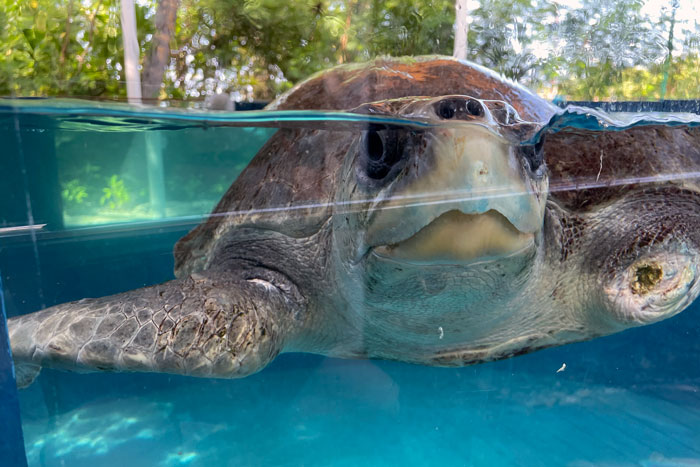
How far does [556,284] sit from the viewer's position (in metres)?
2.18

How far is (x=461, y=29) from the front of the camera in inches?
79.3

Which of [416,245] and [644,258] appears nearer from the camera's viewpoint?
[416,245]

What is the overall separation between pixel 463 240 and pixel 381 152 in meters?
0.39

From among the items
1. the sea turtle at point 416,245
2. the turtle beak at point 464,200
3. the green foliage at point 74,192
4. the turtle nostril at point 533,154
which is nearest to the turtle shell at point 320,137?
the sea turtle at point 416,245

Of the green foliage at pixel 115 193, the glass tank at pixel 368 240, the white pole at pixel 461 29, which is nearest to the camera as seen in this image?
the glass tank at pixel 368 240

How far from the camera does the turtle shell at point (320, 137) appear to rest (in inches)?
78.8

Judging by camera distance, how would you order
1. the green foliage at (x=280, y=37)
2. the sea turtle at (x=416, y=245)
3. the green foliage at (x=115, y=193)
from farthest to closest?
the green foliage at (x=115, y=193), the green foliage at (x=280, y=37), the sea turtle at (x=416, y=245)

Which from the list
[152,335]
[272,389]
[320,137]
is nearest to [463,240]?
[152,335]

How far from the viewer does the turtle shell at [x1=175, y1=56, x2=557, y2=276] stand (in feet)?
6.57

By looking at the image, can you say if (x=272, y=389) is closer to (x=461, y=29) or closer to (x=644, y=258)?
(x=644, y=258)

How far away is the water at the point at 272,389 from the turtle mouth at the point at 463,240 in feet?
1.65

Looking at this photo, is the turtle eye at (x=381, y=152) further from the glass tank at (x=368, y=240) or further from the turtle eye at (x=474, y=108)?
the turtle eye at (x=474, y=108)

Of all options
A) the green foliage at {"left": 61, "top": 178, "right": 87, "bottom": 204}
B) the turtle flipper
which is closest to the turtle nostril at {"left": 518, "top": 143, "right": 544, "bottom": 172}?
the turtle flipper

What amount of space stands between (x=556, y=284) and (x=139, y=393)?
2.45 m
